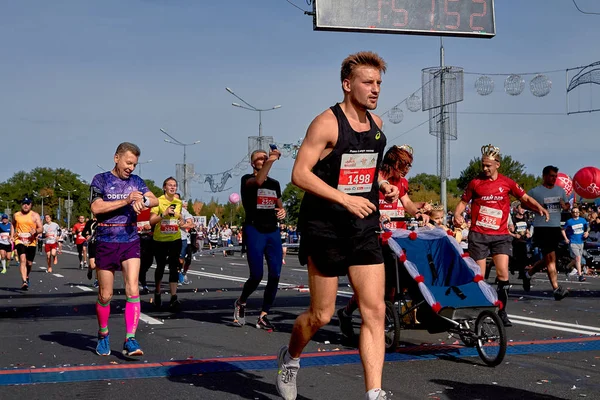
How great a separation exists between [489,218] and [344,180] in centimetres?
513

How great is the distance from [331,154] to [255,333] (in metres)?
4.18

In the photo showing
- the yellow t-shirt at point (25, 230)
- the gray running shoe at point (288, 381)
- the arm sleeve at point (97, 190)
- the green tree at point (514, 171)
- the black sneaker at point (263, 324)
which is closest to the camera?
the gray running shoe at point (288, 381)

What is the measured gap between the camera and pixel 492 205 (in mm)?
9516

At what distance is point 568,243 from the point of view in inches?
807

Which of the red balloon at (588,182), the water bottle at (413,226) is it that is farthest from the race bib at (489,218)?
the red balloon at (588,182)

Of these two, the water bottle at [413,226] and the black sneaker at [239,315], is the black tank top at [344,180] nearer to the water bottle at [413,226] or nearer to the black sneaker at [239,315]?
the water bottle at [413,226]

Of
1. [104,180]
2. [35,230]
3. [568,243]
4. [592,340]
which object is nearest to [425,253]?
[592,340]

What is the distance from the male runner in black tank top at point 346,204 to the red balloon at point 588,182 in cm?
1749

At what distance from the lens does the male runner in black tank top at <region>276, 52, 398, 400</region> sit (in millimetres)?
4586

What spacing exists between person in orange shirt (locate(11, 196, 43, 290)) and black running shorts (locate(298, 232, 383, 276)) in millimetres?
13241

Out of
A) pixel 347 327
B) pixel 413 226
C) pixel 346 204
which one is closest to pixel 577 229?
pixel 413 226

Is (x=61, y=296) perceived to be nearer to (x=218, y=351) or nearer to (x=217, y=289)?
(x=217, y=289)

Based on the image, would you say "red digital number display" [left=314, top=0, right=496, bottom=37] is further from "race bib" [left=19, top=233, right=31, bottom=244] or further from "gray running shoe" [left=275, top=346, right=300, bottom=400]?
"race bib" [left=19, top=233, right=31, bottom=244]

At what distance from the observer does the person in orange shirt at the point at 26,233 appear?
17.0 m
